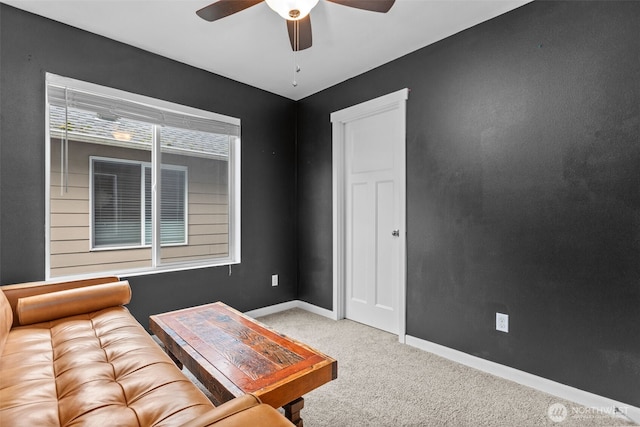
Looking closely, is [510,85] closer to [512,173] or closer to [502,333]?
[512,173]

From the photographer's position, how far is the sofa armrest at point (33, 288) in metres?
2.00

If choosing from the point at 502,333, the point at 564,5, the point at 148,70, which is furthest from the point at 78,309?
the point at 564,5

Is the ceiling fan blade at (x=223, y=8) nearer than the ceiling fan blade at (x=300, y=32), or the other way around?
the ceiling fan blade at (x=223, y=8)

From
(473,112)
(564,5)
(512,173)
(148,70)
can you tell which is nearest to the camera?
(564,5)

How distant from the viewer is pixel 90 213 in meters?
2.76

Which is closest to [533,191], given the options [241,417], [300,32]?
[300,32]

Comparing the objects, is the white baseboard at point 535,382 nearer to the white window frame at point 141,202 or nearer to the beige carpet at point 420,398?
the beige carpet at point 420,398

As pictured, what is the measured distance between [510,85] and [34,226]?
353cm

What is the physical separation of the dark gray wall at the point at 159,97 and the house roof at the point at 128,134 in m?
0.15

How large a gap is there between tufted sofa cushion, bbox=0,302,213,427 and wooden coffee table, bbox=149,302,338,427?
0.16 metres
